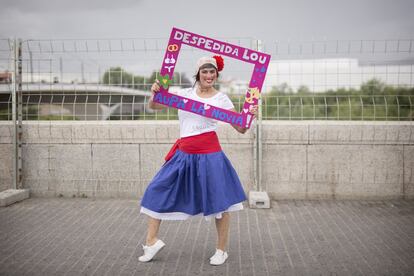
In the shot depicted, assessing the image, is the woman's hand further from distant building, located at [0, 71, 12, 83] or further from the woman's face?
distant building, located at [0, 71, 12, 83]

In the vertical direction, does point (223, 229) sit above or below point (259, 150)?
below

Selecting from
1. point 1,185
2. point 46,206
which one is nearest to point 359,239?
point 46,206

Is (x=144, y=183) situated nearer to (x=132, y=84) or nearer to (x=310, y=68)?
(x=132, y=84)

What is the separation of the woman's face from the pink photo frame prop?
20 centimetres

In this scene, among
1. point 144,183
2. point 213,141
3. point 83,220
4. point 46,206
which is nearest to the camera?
point 213,141

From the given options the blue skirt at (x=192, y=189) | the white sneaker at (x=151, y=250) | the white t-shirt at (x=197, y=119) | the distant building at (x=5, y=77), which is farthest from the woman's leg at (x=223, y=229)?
the distant building at (x=5, y=77)

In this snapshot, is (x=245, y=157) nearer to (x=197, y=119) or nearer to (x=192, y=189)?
(x=197, y=119)

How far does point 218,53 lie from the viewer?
14.2 ft

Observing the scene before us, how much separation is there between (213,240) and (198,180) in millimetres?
1101

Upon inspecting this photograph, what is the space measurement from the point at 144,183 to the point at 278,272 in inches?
130

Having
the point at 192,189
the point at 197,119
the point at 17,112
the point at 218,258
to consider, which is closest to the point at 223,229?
the point at 218,258

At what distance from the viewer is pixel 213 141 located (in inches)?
159

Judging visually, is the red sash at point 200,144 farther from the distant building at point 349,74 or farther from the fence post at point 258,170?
the distant building at point 349,74

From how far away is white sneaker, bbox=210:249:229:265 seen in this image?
3.99 metres
